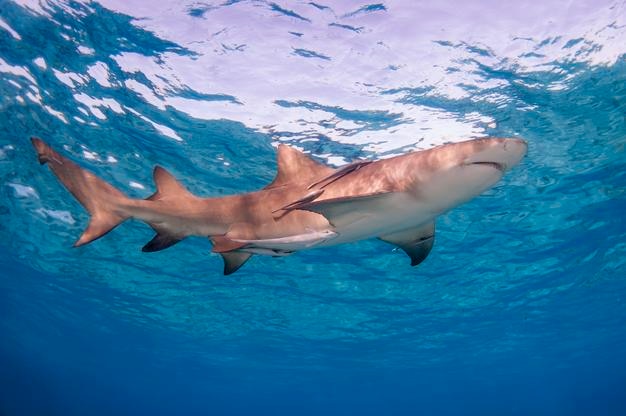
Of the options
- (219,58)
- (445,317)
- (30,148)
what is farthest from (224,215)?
(445,317)

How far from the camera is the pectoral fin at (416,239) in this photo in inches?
186

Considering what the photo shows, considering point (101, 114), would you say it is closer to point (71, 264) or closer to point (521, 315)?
point (71, 264)

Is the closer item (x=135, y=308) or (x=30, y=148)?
(x=30, y=148)

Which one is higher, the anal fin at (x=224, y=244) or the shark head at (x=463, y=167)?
the shark head at (x=463, y=167)

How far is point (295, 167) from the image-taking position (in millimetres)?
4457

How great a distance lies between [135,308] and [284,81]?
30.7 meters

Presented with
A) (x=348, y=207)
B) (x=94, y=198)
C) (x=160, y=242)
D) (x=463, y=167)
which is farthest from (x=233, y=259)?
(x=463, y=167)

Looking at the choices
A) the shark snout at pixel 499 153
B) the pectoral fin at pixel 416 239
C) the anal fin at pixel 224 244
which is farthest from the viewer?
the pectoral fin at pixel 416 239

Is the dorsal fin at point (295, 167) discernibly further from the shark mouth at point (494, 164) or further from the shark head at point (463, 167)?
the shark mouth at point (494, 164)

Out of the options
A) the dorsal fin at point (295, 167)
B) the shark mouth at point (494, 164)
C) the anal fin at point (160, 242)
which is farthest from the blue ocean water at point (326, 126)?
the shark mouth at point (494, 164)

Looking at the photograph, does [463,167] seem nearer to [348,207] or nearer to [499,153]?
[499,153]

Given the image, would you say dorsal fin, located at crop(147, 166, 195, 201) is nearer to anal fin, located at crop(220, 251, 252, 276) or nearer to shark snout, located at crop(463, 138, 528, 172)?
anal fin, located at crop(220, 251, 252, 276)

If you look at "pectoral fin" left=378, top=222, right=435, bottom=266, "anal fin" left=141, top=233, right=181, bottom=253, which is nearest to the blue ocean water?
"pectoral fin" left=378, top=222, right=435, bottom=266

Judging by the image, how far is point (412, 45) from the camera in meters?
8.64
